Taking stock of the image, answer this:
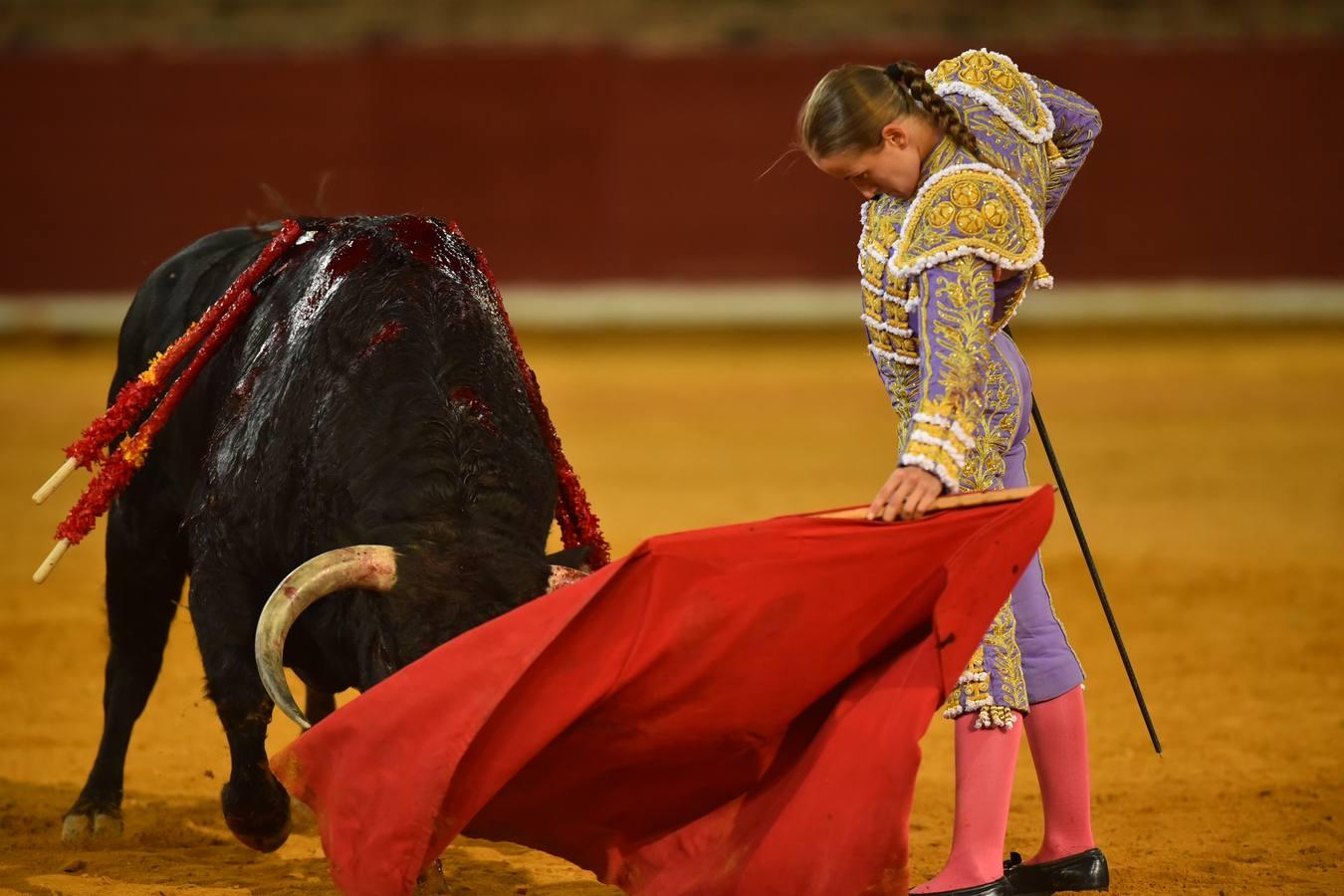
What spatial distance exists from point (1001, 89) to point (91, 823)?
2.02 metres

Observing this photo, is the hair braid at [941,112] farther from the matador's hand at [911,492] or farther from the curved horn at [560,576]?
the curved horn at [560,576]

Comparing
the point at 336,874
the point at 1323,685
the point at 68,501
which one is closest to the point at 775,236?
the point at 68,501

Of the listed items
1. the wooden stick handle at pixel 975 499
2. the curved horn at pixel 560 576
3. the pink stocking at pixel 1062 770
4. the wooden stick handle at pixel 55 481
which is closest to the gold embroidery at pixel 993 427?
the wooden stick handle at pixel 975 499

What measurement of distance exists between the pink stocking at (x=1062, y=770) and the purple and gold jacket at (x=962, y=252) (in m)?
0.37

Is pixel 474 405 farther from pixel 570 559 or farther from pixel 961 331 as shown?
pixel 961 331

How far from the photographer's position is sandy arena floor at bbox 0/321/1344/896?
2.98 m

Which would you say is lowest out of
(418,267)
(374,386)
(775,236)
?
(374,386)

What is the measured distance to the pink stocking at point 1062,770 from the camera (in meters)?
2.47

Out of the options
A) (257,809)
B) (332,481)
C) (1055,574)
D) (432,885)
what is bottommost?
(432,885)

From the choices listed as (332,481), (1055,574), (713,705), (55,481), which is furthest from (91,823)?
(1055,574)

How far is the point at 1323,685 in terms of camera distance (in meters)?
4.08

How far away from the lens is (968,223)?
2.14m

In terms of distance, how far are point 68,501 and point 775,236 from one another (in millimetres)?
5789

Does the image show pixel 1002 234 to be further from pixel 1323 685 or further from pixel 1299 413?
pixel 1299 413
